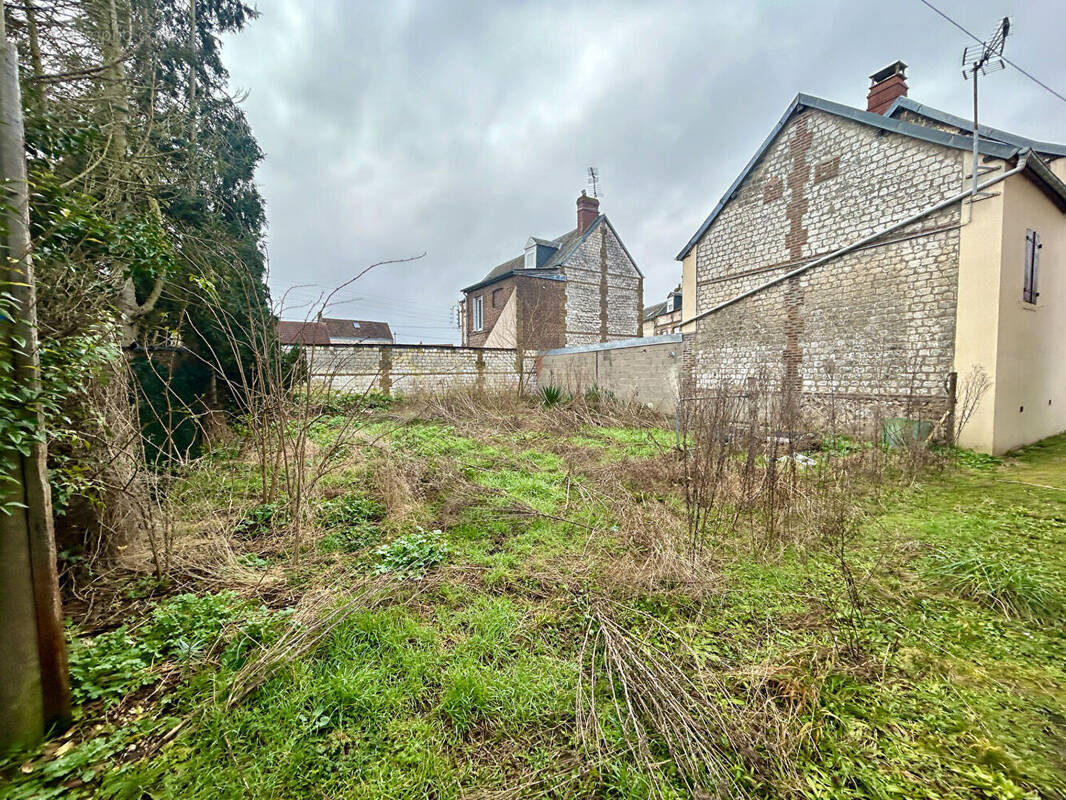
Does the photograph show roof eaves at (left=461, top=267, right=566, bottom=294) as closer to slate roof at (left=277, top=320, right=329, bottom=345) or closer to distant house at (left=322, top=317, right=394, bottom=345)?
slate roof at (left=277, top=320, right=329, bottom=345)

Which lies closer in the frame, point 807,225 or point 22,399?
point 22,399

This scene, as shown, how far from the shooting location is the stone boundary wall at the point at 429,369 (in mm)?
12094

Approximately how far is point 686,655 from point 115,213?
8434 millimetres

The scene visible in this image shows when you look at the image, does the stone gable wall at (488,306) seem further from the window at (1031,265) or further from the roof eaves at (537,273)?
the window at (1031,265)

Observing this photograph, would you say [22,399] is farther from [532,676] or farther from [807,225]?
[807,225]

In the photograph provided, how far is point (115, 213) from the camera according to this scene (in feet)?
17.8

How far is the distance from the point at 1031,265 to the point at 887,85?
6099 mm

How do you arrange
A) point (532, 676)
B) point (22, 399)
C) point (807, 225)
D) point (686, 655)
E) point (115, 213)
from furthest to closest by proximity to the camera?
1. point (807, 225)
2. point (115, 213)
3. point (686, 655)
4. point (532, 676)
5. point (22, 399)

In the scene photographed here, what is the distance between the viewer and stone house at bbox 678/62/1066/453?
675 cm

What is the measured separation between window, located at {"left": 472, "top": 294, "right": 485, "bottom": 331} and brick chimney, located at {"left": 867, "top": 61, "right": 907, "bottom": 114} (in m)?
16.8

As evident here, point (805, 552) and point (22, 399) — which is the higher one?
point (22, 399)

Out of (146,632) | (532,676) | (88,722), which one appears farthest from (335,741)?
(146,632)

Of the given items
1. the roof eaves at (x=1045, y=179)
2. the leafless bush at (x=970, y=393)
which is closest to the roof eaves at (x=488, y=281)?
the roof eaves at (x=1045, y=179)

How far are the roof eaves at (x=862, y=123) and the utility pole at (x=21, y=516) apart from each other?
11.4m
